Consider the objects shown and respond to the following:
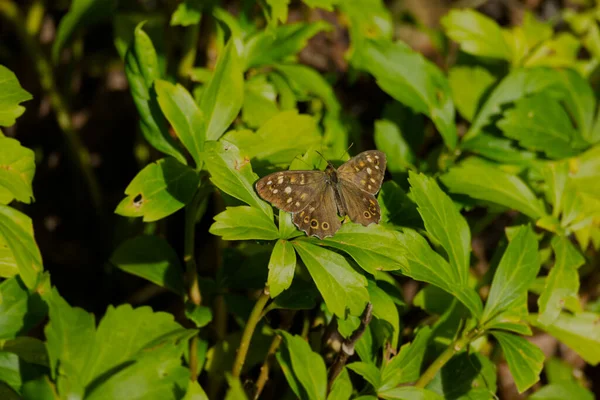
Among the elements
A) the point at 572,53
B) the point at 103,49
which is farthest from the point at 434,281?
the point at 103,49

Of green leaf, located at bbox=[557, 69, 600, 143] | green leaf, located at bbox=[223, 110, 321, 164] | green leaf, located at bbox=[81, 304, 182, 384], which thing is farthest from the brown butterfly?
green leaf, located at bbox=[557, 69, 600, 143]

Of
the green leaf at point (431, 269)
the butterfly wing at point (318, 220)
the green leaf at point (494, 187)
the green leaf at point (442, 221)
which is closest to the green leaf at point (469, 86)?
the green leaf at point (494, 187)

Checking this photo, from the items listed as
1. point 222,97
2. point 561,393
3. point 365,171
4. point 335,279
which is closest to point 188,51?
point 222,97

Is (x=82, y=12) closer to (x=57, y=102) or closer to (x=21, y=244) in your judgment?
(x=57, y=102)

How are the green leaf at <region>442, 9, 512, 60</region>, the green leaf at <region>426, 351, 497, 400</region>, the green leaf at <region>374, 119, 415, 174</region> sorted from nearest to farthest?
the green leaf at <region>426, 351, 497, 400</region> < the green leaf at <region>374, 119, 415, 174</region> < the green leaf at <region>442, 9, 512, 60</region>

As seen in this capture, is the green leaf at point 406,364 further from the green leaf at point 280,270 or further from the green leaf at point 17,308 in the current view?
the green leaf at point 17,308

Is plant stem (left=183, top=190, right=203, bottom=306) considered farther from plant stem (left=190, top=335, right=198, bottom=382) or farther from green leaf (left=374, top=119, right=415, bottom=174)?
green leaf (left=374, top=119, right=415, bottom=174)
